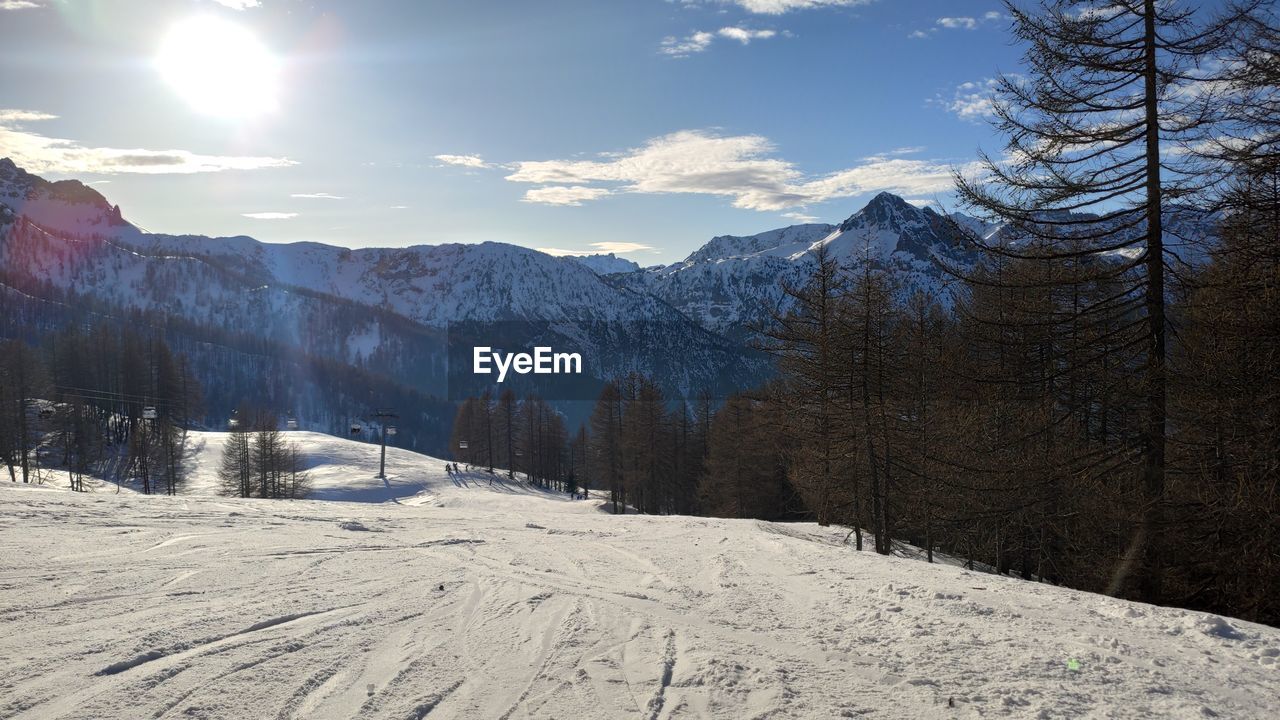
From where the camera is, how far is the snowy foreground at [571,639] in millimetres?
5305

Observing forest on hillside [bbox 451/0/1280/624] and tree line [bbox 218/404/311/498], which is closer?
forest on hillside [bbox 451/0/1280/624]

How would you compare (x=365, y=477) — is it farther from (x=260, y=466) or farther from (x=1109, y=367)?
(x=1109, y=367)

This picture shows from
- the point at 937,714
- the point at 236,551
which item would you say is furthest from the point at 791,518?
the point at 937,714

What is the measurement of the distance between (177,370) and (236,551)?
78.5 metres

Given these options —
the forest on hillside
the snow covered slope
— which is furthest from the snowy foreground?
the snow covered slope

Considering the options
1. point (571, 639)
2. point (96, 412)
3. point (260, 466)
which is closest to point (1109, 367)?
point (571, 639)

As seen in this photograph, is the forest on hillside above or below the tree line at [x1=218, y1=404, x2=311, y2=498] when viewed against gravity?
above

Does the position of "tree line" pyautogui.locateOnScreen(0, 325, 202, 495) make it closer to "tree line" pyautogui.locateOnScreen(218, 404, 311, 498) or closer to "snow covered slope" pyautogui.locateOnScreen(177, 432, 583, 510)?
"snow covered slope" pyautogui.locateOnScreen(177, 432, 583, 510)

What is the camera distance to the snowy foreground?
530 cm

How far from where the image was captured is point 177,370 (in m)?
75.4

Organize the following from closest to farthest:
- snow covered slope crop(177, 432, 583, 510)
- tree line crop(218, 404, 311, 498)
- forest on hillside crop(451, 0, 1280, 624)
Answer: forest on hillside crop(451, 0, 1280, 624) → tree line crop(218, 404, 311, 498) → snow covered slope crop(177, 432, 583, 510)

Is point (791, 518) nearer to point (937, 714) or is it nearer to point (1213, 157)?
point (1213, 157)

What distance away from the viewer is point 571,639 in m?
7.04

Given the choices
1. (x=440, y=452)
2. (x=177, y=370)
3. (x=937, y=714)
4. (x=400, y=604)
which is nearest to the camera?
(x=937, y=714)
